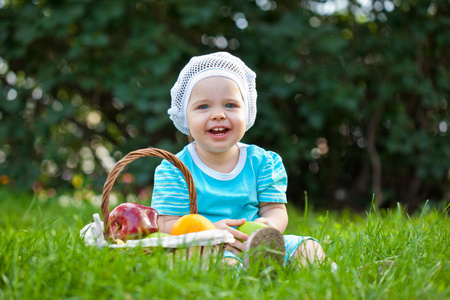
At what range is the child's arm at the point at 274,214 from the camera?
7.32 feet

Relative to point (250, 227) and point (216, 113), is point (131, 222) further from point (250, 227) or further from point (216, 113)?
point (216, 113)

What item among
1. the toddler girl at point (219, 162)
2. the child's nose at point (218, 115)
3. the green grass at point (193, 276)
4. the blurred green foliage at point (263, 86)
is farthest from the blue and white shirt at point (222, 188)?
the blurred green foliage at point (263, 86)

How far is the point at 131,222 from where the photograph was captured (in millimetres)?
1993

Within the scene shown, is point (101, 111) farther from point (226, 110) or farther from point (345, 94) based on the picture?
point (226, 110)

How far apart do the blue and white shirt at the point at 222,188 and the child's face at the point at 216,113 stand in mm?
154

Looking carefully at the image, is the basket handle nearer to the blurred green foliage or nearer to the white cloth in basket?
the white cloth in basket

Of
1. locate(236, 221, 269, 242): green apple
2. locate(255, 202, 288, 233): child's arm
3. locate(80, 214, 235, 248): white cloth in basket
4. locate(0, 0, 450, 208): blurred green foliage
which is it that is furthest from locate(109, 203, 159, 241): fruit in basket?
locate(0, 0, 450, 208): blurred green foliage

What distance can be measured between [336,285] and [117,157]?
303 centimetres

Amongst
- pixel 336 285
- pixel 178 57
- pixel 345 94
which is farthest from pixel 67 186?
pixel 336 285

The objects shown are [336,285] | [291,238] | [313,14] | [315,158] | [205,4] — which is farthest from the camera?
[315,158]

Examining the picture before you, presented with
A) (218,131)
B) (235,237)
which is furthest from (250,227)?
(218,131)

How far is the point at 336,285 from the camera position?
Result: 5.11ft

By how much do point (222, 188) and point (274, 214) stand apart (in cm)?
28

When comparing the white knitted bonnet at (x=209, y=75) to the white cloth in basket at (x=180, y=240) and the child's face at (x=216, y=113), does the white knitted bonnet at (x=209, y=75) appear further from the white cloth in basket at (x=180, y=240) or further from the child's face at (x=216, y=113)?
the white cloth in basket at (x=180, y=240)
